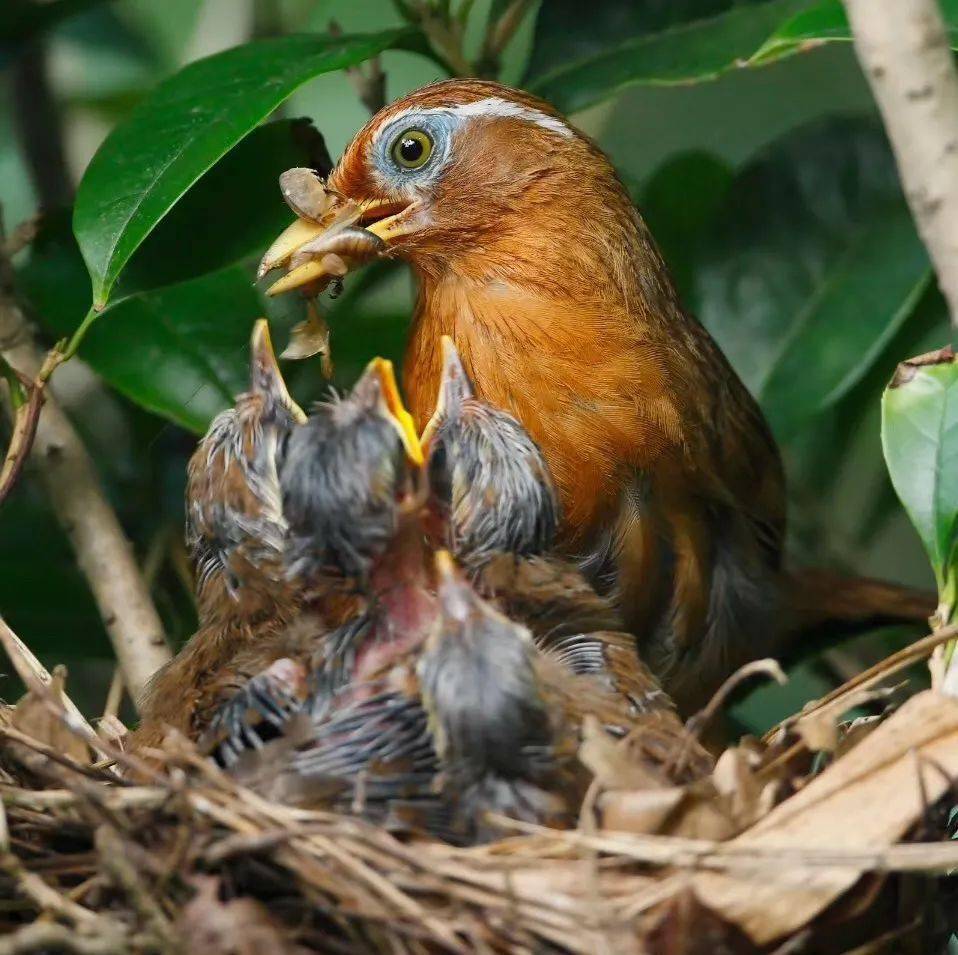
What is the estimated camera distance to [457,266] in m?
2.67

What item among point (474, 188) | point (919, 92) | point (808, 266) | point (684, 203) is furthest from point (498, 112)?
point (919, 92)

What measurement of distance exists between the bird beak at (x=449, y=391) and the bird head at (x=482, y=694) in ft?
1.34

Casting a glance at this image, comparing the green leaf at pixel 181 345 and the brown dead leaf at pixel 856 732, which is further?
the green leaf at pixel 181 345

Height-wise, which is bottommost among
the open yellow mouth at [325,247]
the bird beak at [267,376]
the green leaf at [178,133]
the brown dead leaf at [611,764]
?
the brown dead leaf at [611,764]

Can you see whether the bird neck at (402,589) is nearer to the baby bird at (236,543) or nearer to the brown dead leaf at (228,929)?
the baby bird at (236,543)

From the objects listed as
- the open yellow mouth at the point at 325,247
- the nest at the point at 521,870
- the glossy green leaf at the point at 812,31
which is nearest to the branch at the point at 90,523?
the open yellow mouth at the point at 325,247

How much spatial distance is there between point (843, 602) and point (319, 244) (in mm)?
1381

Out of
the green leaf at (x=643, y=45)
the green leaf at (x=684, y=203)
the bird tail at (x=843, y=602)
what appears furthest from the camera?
the green leaf at (x=684, y=203)

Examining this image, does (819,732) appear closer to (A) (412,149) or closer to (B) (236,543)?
(B) (236,543)

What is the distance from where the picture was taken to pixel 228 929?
1484mm

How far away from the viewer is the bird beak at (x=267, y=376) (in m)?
2.17

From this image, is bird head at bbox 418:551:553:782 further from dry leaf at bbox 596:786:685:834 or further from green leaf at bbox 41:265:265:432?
green leaf at bbox 41:265:265:432

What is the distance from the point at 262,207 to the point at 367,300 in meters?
0.52

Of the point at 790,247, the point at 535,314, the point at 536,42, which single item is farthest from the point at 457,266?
the point at 790,247
